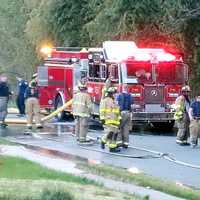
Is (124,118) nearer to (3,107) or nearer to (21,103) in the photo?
(3,107)

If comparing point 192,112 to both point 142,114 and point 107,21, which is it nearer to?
point 142,114

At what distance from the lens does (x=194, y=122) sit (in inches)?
734

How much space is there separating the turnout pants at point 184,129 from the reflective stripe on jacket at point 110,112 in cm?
245

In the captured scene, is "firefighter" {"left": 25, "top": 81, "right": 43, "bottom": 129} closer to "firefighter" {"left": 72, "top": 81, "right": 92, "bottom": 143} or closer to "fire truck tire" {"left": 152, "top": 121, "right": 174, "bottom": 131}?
"firefighter" {"left": 72, "top": 81, "right": 92, "bottom": 143}

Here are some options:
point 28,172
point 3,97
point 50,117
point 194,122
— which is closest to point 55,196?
point 28,172

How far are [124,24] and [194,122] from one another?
1133cm

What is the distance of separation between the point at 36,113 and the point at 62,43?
15453 mm

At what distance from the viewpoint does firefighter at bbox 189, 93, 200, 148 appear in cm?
1850

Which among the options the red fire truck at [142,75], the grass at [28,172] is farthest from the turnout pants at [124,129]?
the red fire truck at [142,75]

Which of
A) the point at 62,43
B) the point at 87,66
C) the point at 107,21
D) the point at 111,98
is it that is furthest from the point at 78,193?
the point at 62,43

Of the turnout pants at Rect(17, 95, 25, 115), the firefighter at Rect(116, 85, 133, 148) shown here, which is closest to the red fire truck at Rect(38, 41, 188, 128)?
the firefighter at Rect(116, 85, 133, 148)

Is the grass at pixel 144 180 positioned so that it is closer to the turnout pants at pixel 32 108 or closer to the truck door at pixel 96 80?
the turnout pants at pixel 32 108

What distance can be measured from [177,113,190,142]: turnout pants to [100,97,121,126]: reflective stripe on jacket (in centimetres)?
245

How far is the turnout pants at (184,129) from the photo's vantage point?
752 inches
